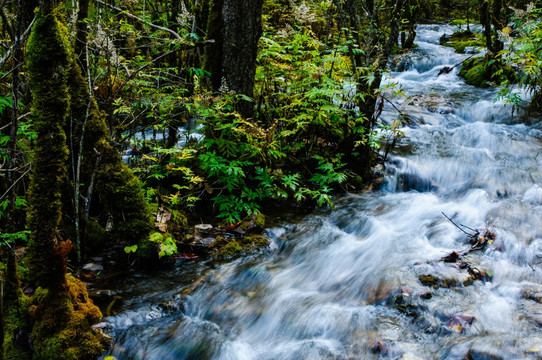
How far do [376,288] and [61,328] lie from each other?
3172mm

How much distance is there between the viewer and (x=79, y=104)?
3.61m

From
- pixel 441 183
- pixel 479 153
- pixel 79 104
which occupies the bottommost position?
pixel 441 183

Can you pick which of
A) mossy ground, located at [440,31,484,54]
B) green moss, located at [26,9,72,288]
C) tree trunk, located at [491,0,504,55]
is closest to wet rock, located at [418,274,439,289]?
green moss, located at [26,9,72,288]

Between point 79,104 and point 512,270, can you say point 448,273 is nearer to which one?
point 512,270

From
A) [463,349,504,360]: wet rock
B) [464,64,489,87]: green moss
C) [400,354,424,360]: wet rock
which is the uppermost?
[464,64,489,87]: green moss

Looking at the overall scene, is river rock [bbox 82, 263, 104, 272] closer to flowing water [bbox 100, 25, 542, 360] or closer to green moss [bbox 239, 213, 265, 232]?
flowing water [bbox 100, 25, 542, 360]

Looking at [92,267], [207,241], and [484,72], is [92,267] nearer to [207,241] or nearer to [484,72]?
[207,241]

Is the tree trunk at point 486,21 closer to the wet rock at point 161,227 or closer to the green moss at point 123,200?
the wet rock at point 161,227

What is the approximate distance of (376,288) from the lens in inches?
164

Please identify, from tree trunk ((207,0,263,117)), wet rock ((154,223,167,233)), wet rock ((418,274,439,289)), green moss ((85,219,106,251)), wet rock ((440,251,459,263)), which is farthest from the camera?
tree trunk ((207,0,263,117))

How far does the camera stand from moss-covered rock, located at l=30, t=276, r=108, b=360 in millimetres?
2625

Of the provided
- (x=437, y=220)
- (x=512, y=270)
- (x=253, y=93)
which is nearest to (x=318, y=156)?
(x=253, y=93)

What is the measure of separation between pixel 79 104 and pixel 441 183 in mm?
6254

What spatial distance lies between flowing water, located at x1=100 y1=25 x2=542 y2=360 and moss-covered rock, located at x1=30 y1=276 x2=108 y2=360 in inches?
12.0
